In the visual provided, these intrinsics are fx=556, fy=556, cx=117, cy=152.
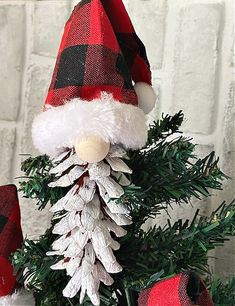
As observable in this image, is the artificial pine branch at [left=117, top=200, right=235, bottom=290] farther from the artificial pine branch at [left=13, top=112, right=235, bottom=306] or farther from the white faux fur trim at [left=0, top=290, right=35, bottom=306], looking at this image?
the white faux fur trim at [left=0, top=290, right=35, bottom=306]

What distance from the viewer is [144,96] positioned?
0.60 meters

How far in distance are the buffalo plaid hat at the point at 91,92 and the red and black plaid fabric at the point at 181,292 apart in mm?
146

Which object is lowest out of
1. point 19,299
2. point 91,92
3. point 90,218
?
point 19,299

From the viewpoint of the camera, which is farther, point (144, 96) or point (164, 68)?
point (164, 68)

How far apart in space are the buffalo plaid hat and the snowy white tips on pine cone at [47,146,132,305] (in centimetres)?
3

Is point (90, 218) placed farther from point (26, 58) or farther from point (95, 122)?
point (26, 58)

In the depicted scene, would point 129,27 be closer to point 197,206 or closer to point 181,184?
point 181,184

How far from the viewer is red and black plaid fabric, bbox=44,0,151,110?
53 cm

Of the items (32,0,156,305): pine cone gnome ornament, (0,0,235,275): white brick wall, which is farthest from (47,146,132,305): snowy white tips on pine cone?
(0,0,235,275): white brick wall

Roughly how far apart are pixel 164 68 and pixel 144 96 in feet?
0.96

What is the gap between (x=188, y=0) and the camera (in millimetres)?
855

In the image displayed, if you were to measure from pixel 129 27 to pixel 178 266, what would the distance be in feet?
0.86

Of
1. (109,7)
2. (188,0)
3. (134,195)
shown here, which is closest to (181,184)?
(134,195)

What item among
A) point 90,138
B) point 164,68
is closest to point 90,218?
point 90,138
